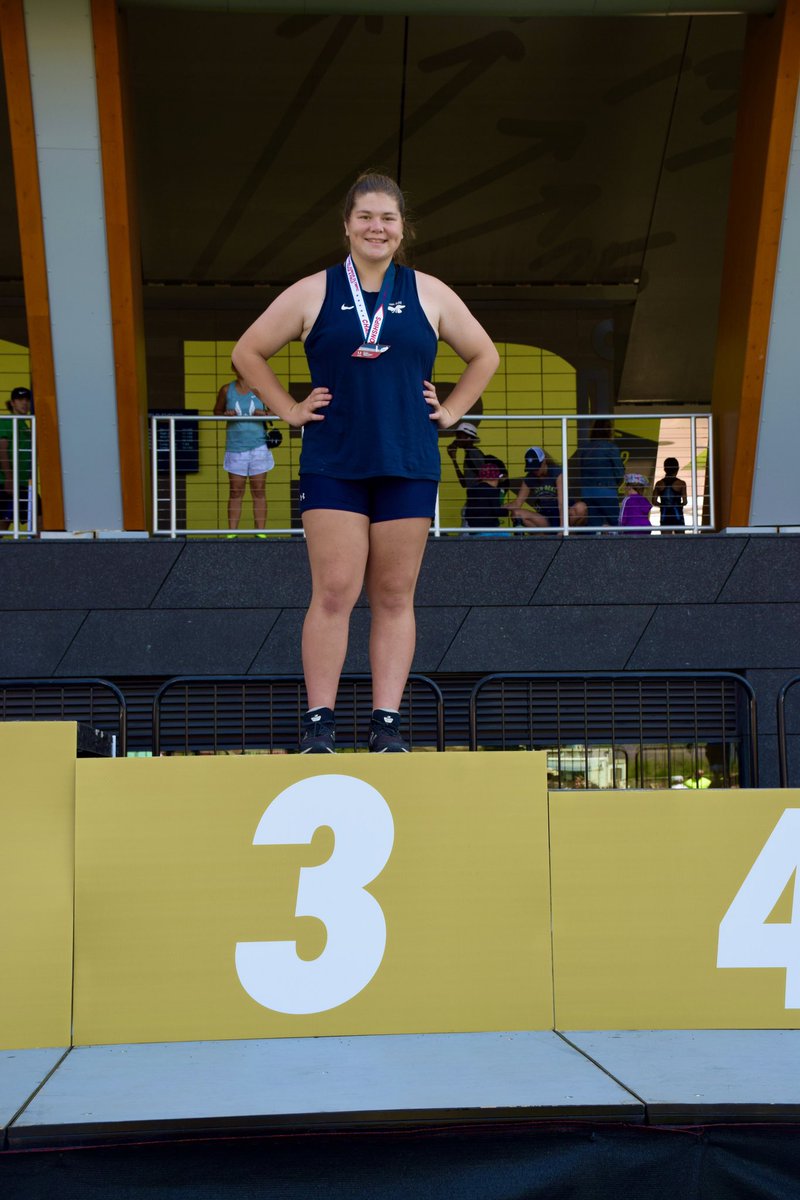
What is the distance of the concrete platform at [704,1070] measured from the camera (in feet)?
9.82

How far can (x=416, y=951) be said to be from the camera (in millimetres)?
3674

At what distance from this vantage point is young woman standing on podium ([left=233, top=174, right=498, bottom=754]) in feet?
13.1

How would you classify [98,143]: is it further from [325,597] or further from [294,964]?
[294,964]

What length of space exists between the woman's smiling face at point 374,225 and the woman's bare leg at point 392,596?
0.86 metres

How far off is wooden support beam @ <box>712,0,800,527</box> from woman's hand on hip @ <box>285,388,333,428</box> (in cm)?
737

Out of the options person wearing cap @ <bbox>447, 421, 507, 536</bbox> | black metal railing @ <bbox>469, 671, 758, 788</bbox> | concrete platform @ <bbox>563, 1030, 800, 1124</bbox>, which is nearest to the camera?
concrete platform @ <bbox>563, 1030, 800, 1124</bbox>

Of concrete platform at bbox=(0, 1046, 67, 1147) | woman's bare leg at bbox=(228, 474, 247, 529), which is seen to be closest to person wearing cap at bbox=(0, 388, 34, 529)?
woman's bare leg at bbox=(228, 474, 247, 529)

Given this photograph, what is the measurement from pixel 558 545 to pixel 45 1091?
7.45 metres

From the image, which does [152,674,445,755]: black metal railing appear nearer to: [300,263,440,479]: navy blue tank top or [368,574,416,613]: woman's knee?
[368,574,416,613]: woman's knee

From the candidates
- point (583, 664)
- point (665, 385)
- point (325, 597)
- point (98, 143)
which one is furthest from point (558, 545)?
point (665, 385)

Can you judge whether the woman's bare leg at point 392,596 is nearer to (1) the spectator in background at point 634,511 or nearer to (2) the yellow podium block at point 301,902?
(2) the yellow podium block at point 301,902

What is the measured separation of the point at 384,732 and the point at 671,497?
7.38m

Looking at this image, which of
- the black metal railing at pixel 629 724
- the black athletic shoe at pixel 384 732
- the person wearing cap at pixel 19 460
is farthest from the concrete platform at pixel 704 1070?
the person wearing cap at pixel 19 460

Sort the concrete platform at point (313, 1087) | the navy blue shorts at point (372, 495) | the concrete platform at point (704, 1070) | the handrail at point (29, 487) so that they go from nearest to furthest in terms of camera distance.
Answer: the concrete platform at point (313, 1087), the concrete platform at point (704, 1070), the navy blue shorts at point (372, 495), the handrail at point (29, 487)
